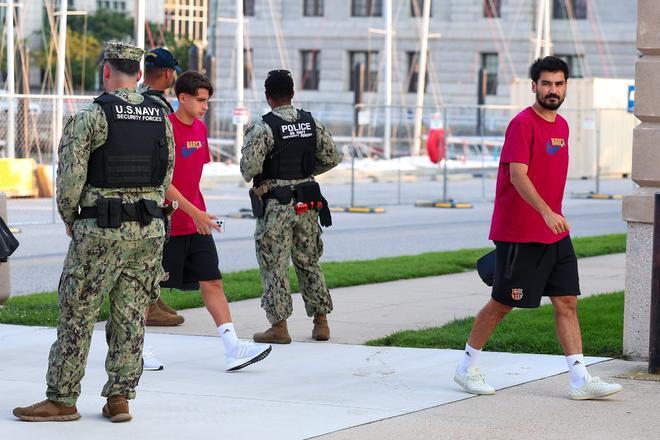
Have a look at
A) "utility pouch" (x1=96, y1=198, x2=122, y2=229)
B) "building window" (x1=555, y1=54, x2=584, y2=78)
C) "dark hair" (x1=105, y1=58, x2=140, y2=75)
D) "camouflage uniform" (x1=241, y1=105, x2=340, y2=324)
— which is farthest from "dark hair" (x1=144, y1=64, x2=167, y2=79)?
"building window" (x1=555, y1=54, x2=584, y2=78)

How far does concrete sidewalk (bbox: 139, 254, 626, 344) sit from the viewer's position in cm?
1126

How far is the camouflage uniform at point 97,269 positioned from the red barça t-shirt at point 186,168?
1903 mm

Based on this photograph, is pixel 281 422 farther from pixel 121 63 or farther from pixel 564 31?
pixel 564 31

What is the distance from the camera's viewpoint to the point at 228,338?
9.32 meters

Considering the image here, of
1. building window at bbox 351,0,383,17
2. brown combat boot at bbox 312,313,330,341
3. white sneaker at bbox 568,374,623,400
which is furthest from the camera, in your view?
building window at bbox 351,0,383,17

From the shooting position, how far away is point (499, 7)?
63812 millimetres

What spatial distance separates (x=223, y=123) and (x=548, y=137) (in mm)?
45799

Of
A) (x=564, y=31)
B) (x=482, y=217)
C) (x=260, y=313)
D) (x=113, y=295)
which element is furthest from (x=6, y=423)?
(x=564, y=31)

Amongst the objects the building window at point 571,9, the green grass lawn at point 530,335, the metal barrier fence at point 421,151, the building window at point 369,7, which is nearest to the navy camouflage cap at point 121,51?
the green grass lawn at point 530,335

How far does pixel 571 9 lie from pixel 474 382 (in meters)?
55.6

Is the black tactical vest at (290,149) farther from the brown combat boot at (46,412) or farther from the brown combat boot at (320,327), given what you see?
the brown combat boot at (46,412)

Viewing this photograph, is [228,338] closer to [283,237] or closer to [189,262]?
[189,262]

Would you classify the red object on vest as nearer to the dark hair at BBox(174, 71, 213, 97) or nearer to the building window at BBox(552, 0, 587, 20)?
the dark hair at BBox(174, 71, 213, 97)

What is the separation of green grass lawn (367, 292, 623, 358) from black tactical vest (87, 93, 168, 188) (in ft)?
11.5
